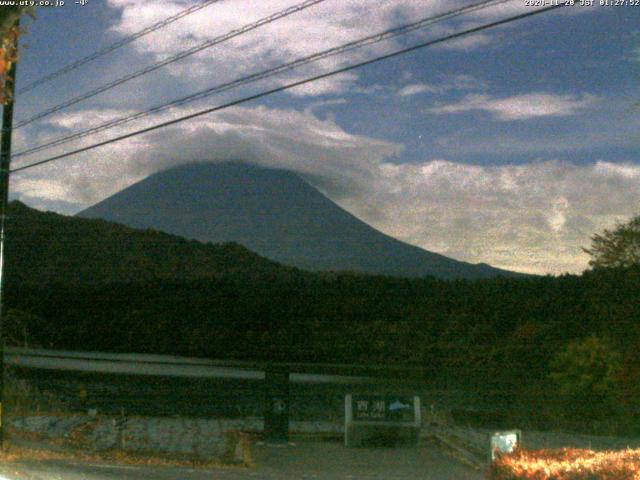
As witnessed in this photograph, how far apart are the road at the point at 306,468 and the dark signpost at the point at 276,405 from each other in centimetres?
37

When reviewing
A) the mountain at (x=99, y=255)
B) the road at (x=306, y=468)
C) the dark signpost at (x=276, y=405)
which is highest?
the mountain at (x=99, y=255)

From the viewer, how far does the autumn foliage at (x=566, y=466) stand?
7.30m

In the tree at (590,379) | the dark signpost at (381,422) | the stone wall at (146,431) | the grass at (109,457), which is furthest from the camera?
the tree at (590,379)

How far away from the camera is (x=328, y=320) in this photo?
6000cm

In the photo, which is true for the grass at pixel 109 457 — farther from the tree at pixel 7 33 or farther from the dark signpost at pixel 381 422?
the tree at pixel 7 33

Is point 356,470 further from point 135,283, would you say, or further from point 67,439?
point 135,283

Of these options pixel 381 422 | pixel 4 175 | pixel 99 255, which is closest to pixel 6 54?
pixel 4 175

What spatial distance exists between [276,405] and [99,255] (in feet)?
164

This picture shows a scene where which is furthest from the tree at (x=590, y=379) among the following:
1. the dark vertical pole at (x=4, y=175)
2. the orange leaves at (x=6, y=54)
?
the orange leaves at (x=6, y=54)

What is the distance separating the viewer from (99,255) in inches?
2544

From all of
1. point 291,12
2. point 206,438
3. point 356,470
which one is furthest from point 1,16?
point 206,438

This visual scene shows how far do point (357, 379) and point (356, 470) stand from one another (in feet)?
113

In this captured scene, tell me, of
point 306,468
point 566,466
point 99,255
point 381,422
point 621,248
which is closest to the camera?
point 566,466

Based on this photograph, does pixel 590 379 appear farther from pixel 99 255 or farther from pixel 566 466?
pixel 99 255
